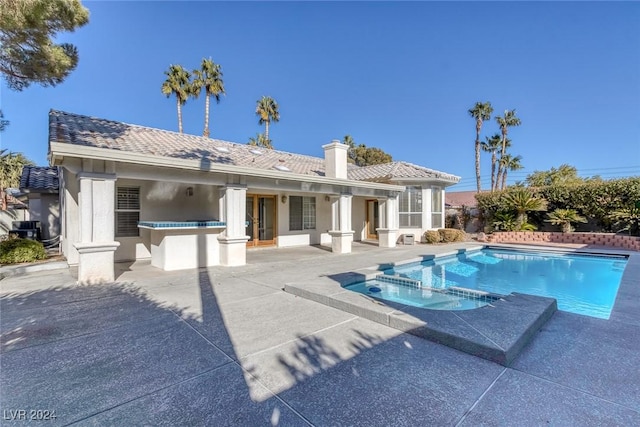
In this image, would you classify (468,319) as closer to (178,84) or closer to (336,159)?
(336,159)

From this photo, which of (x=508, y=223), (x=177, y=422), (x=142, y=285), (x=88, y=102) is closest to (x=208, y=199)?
(x=142, y=285)

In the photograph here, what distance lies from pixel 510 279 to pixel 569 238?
10.1m

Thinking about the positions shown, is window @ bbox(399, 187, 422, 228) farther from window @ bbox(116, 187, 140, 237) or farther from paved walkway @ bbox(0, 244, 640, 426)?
window @ bbox(116, 187, 140, 237)

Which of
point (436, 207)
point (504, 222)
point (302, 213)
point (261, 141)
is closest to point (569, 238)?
point (504, 222)

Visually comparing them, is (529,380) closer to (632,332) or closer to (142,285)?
(632,332)

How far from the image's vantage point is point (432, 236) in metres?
16.9

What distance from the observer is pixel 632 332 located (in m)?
4.29

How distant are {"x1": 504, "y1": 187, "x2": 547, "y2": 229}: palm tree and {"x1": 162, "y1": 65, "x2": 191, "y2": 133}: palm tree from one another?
26.5m

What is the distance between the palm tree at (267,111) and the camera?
33781 mm

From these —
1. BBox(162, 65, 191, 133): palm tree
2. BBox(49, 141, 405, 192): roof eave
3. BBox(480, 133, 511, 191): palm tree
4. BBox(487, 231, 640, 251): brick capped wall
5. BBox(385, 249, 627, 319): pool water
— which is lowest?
BBox(385, 249, 627, 319): pool water

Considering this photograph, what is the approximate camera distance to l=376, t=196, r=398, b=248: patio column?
15141 mm

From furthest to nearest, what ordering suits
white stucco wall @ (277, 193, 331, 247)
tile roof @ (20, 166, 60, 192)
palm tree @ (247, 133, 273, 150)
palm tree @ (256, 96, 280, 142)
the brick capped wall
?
palm tree @ (247, 133, 273, 150)
palm tree @ (256, 96, 280, 142)
white stucco wall @ (277, 193, 331, 247)
the brick capped wall
tile roof @ (20, 166, 60, 192)

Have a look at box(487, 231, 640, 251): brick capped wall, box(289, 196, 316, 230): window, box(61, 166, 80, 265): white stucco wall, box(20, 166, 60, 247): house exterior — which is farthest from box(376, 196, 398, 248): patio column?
box(20, 166, 60, 247): house exterior

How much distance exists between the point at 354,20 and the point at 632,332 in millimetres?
14604
